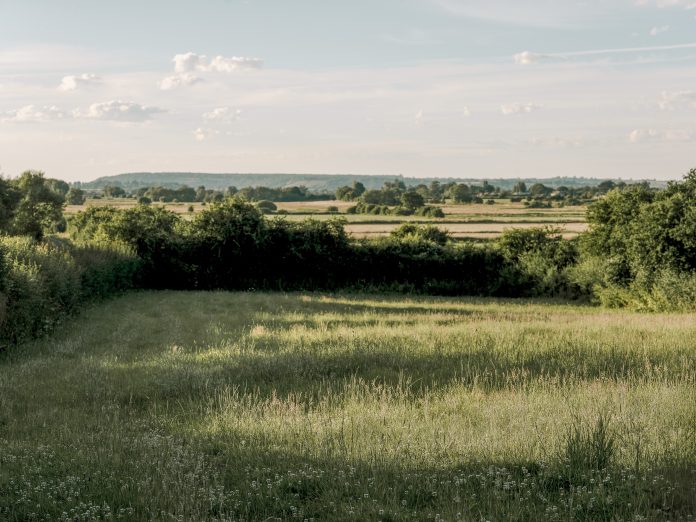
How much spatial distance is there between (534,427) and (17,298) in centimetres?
1458

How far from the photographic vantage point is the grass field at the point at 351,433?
5.48m

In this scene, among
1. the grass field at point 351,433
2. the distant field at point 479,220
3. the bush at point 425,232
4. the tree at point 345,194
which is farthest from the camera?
the tree at point 345,194

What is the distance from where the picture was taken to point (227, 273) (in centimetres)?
3900

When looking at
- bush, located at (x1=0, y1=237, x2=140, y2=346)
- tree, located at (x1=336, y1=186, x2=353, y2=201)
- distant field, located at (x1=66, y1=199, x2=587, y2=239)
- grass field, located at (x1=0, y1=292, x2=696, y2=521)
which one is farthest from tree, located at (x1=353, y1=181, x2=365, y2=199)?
grass field, located at (x1=0, y1=292, x2=696, y2=521)

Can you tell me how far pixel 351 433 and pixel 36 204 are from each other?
5479 centimetres

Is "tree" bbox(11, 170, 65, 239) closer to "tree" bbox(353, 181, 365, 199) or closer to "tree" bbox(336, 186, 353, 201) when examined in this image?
"tree" bbox(336, 186, 353, 201)

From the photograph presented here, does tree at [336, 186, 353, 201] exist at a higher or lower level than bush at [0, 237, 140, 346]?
higher

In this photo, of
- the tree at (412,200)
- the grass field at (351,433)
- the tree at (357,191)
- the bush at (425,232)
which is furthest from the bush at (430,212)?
the grass field at (351,433)

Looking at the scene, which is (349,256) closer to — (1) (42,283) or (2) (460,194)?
(1) (42,283)

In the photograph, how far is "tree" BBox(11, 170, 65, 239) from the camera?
2099 inches

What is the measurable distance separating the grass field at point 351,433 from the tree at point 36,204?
1701 inches

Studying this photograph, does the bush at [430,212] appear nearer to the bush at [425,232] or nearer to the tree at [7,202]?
the bush at [425,232]

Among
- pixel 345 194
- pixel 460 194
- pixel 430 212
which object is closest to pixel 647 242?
pixel 430 212

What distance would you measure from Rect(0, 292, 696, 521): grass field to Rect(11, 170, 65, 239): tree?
4321 cm
